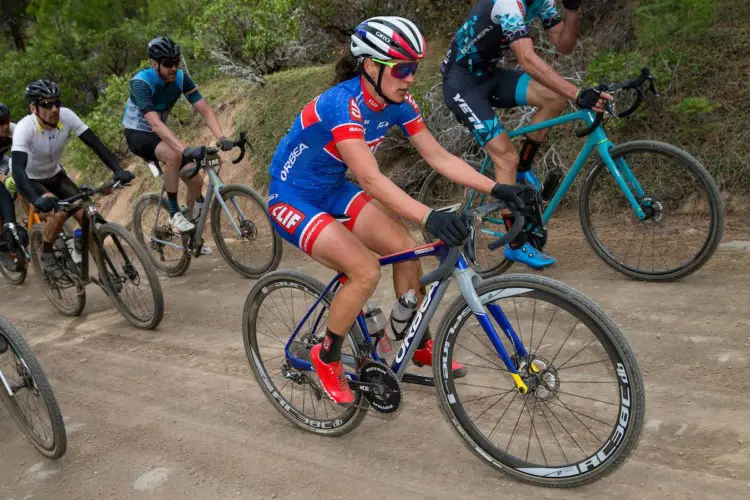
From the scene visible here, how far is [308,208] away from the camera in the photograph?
3631mm

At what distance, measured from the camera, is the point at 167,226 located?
7.61 meters

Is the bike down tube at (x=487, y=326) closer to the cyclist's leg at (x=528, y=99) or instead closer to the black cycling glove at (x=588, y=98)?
the black cycling glove at (x=588, y=98)

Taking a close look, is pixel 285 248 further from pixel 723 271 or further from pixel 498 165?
pixel 723 271

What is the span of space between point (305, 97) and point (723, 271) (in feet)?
25.4

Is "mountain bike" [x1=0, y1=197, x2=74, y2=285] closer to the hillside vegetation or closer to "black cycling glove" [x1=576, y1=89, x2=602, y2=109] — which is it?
the hillside vegetation

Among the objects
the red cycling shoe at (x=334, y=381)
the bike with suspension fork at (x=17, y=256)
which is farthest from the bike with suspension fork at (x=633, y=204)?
the bike with suspension fork at (x=17, y=256)

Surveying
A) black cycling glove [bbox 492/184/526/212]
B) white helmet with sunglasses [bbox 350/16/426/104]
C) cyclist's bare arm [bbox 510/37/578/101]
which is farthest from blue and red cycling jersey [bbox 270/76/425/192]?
cyclist's bare arm [bbox 510/37/578/101]

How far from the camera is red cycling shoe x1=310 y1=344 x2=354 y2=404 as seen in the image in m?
3.62

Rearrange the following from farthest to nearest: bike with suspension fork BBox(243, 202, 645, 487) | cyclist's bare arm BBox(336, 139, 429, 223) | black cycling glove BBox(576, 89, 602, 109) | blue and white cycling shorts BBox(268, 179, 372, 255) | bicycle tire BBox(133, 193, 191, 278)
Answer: bicycle tire BBox(133, 193, 191, 278), black cycling glove BBox(576, 89, 602, 109), blue and white cycling shorts BBox(268, 179, 372, 255), cyclist's bare arm BBox(336, 139, 429, 223), bike with suspension fork BBox(243, 202, 645, 487)

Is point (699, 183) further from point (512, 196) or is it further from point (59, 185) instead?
point (59, 185)

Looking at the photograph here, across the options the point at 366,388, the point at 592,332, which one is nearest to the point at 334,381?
the point at 366,388

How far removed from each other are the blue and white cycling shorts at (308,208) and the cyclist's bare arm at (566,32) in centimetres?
303

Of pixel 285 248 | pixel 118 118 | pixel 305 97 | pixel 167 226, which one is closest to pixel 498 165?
pixel 285 248

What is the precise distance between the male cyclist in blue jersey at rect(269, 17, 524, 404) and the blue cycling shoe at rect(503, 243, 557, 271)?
2.13 m
